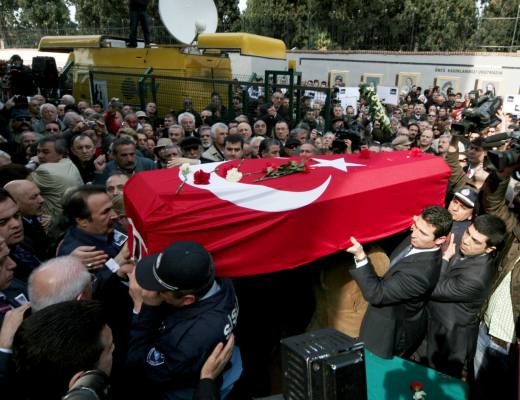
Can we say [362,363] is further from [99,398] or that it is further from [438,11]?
[438,11]

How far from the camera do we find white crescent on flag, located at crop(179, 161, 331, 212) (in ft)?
8.13

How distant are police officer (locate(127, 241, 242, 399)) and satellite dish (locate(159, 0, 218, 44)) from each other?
6973 mm

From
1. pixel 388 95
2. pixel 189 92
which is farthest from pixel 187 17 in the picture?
pixel 388 95

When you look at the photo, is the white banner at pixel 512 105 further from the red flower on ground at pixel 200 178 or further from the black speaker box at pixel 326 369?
the black speaker box at pixel 326 369

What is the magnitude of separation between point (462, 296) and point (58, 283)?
230cm

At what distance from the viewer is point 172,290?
1.56 meters

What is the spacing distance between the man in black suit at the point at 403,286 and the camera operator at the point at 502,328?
36cm

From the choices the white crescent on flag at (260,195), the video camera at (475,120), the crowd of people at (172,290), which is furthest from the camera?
the video camera at (475,120)

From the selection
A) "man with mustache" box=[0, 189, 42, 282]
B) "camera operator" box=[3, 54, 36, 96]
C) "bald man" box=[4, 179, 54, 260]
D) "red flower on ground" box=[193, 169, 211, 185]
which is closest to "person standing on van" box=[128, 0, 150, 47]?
"camera operator" box=[3, 54, 36, 96]

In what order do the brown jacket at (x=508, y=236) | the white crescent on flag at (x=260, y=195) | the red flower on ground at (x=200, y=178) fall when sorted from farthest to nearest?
the red flower on ground at (x=200, y=178), the white crescent on flag at (x=260, y=195), the brown jacket at (x=508, y=236)

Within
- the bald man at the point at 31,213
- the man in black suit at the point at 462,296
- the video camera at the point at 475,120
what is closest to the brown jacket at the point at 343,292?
the man in black suit at the point at 462,296

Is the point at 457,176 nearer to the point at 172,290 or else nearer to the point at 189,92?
the point at 172,290

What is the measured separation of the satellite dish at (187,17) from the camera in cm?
764

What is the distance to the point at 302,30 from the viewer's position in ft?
82.6
